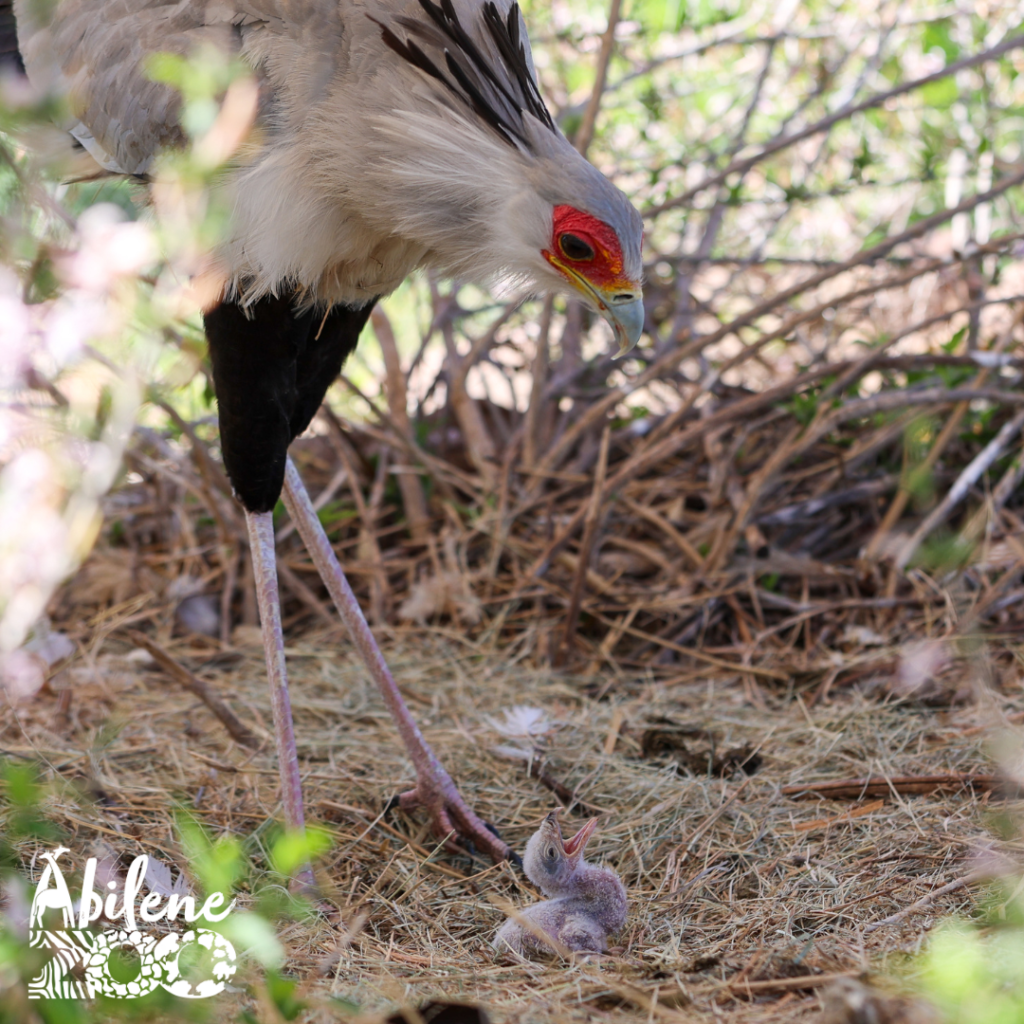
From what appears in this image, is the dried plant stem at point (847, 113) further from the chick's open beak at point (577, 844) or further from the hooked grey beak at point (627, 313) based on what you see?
the chick's open beak at point (577, 844)

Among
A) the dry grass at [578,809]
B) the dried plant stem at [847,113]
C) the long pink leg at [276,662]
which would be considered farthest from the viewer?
the dried plant stem at [847,113]

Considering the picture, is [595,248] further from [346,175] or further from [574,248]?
[346,175]

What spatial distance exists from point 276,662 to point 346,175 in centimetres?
111

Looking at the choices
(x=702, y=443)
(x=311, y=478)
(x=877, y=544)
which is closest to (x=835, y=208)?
(x=702, y=443)

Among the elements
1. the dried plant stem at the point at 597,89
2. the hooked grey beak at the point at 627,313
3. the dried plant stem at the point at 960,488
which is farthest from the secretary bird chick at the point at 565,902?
the dried plant stem at the point at 597,89

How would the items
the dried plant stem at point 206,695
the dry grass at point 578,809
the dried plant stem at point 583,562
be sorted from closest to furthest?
the dry grass at point 578,809 → the dried plant stem at point 206,695 → the dried plant stem at point 583,562

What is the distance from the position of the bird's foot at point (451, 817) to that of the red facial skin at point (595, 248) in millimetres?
1237

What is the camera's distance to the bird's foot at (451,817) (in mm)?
2352

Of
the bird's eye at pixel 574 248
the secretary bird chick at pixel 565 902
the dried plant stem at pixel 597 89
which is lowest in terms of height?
the secretary bird chick at pixel 565 902

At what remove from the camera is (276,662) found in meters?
2.40

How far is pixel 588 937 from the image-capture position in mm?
1831

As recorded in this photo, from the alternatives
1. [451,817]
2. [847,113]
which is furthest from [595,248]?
[847,113]

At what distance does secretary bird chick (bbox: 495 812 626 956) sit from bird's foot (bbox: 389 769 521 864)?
8.9 inches

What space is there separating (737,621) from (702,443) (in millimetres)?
775
